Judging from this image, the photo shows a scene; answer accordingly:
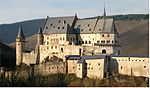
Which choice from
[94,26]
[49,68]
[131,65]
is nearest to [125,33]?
[94,26]

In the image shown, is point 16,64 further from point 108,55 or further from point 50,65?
point 108,55

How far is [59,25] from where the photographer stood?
5334 cm

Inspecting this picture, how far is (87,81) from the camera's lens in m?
44.1

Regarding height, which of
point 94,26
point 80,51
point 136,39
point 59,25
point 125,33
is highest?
point 125,33

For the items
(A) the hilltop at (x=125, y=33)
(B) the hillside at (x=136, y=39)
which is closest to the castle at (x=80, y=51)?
(B) the hillside at (x=136, y=39)

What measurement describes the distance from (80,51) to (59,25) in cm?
601

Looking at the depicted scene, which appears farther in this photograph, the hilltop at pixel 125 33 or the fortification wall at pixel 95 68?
the hilltop at pixel 125 33

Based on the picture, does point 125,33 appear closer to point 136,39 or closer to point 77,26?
point 136,39

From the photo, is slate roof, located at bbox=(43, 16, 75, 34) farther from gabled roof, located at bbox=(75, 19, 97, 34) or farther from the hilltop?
the hilltop

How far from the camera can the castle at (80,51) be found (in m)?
44.4

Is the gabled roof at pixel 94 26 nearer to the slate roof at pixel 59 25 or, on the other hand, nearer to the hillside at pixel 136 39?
the slate roof at pixel 59 25

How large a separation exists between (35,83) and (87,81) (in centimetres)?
625

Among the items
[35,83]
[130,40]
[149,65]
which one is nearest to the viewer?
[149,65]

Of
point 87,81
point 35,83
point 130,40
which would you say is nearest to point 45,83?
point 35,83
